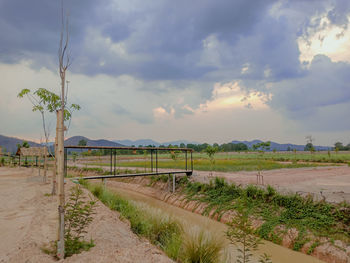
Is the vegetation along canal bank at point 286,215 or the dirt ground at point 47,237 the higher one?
the dirt ground at point 47,237

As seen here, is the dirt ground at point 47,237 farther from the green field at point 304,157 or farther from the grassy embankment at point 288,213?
the green field at point 304,157

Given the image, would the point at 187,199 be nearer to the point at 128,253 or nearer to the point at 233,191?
the point at 233,191

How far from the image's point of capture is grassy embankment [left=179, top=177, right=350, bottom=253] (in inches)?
327

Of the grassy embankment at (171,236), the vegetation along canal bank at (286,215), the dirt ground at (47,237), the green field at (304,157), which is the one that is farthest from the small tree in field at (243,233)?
the green field at (304,157)

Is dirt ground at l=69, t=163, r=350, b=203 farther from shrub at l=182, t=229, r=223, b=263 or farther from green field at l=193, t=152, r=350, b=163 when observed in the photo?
shrub at l=182, t=229, r=223, b=263

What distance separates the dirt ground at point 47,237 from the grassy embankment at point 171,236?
21.4 inches

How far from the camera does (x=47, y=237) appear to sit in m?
5.76

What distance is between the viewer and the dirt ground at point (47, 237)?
4.55 meters

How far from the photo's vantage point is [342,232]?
812 centimetres

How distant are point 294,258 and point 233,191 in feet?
17.1

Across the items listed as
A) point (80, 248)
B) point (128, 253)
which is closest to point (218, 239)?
point (128, 253)

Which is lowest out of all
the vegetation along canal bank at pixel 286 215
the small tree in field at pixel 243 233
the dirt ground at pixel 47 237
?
the vegetation along canal bank at pixel 286 215

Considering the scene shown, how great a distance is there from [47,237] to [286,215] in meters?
8.22

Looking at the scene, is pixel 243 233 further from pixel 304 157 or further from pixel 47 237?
pixel 304 157
